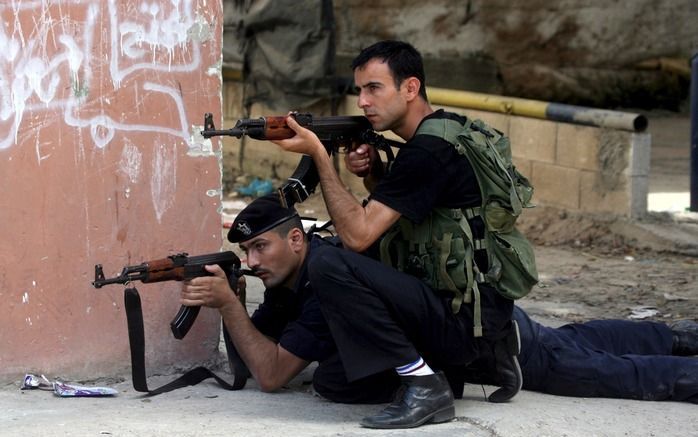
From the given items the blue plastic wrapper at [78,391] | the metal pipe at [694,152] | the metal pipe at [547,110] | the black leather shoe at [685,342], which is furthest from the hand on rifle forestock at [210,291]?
the metal pipe at [694,152]

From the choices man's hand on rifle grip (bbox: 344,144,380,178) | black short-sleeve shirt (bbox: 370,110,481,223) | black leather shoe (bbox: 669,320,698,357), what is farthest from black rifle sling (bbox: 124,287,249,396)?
black leather shoe (bbox: 669,320,698,357)

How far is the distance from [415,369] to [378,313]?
0.23 meters

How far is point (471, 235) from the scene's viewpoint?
3885mm

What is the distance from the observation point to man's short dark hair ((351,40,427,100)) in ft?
12.8

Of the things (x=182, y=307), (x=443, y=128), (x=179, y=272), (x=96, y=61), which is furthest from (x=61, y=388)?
(x=443, y=128)

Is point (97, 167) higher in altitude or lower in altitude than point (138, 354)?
higher

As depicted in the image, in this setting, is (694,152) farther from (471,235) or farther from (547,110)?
(471,235)

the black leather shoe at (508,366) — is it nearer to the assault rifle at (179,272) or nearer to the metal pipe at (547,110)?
the assault rifle at (179,272)

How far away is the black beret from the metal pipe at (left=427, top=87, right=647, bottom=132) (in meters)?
3.69

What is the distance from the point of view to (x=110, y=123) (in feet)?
13.7

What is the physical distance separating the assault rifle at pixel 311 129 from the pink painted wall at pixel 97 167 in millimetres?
328

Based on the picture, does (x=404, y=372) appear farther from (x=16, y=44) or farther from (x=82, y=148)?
(x=16, y=44)

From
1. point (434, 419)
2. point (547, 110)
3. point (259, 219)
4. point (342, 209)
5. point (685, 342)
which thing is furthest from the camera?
point (547, 110)

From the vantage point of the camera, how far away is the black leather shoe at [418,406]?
3801mm
